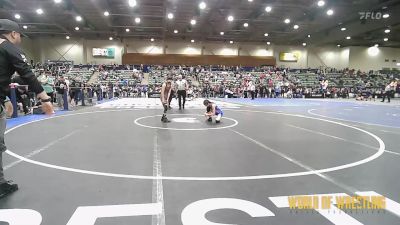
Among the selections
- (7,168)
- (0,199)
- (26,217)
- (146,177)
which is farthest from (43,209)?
(7,168)

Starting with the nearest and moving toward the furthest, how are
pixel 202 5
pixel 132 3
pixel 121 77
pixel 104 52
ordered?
pixel 132 3, pixel 202 5, pixel 121 77, pixel 104 52

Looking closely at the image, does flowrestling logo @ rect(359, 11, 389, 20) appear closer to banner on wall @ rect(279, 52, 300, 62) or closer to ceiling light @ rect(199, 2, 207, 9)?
ceiling light @ rect(199, 2, 207, 9)

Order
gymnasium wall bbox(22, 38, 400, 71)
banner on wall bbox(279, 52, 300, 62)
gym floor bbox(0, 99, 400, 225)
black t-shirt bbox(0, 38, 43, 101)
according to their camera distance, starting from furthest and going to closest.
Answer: banner on wall bbox(279, 52, 300, 62), gymnasium wall bbox(22, 38, 400, 71), black t-shirt bbox(0, 38, 43, 101), gym floor bbox(0, 99, 400, 225)

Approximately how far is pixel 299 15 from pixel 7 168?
29420mm

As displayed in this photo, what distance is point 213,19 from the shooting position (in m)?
31.7

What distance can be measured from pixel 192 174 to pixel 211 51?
42.6m

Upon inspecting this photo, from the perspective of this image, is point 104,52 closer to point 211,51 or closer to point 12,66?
point 211,51

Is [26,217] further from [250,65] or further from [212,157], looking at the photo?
[250,65]

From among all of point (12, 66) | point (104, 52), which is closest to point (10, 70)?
point (12, 66)

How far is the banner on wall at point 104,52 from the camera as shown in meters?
42.1

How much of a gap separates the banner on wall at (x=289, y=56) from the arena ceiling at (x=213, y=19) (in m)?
3.39

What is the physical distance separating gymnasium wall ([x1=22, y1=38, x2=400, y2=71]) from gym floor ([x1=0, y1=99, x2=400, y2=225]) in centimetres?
3792

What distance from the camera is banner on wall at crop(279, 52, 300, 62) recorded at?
45912mm

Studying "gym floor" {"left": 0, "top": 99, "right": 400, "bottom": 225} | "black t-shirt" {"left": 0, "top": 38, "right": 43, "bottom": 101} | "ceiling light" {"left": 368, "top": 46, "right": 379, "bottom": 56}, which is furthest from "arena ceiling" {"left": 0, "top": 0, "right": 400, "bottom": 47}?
"black t-shirt" {"left": 0, "top": 38, "right": 43, "bottom": 101}
